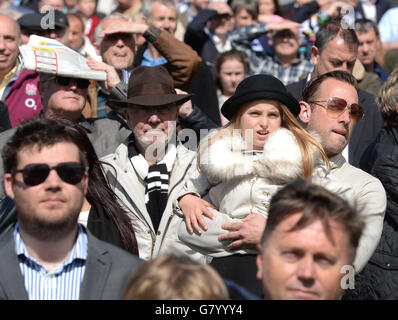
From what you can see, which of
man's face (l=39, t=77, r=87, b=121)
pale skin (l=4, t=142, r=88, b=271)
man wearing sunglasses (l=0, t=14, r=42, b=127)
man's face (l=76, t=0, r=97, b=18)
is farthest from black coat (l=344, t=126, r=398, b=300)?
man's face (l=76, t=0, r=97, b=18)

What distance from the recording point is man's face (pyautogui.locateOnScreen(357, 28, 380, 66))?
29.3ft

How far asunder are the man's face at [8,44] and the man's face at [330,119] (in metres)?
3.09

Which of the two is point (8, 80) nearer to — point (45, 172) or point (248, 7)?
point (45, 172)

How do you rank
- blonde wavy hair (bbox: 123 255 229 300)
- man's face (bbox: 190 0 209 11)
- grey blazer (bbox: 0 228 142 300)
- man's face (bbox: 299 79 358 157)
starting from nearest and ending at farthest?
blonde wavy hair (bbox: 123 255 229 300), grey blazer (bbox: 0 228 142 300), man's face (bbox: 299 79 358 157), man's face (bbox: 190 0 209 11)

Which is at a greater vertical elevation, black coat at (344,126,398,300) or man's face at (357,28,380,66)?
man's face at (357,28,380,66)

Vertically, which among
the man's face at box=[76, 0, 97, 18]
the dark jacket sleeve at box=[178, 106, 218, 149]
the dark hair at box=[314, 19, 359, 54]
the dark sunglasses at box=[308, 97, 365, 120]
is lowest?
the dark sunglasses at box=[308, 97, 365, 120]

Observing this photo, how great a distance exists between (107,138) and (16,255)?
2.53 m

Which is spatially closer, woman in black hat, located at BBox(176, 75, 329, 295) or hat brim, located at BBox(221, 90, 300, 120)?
woman in black hat, located at BBox(176, 75, 329, 295)

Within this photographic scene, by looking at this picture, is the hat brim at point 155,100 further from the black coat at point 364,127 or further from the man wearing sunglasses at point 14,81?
the man wearing sunglasses at point 14,81

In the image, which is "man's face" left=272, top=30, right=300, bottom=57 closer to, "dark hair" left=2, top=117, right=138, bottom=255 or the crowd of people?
the crowd of people

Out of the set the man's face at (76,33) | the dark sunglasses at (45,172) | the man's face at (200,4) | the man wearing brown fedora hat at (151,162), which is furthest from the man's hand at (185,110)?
the man's face at (200,4)

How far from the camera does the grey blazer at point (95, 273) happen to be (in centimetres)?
404

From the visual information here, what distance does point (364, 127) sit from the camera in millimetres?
6688

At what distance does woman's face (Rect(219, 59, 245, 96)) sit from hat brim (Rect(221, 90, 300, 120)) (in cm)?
→ 346
